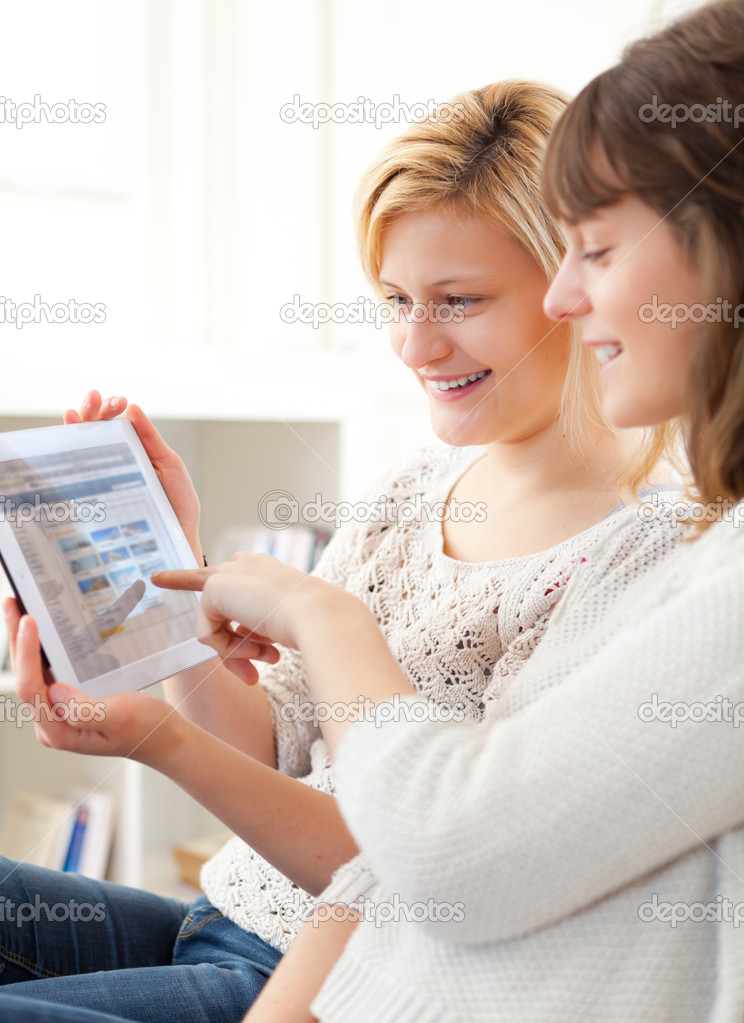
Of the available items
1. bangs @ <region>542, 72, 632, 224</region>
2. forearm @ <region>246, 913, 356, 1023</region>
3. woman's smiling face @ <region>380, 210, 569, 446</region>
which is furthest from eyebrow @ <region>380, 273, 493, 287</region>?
forearm @ <region>246, 913, 356, 1023</region>

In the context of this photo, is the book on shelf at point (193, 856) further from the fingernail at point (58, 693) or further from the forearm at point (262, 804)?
the fingernail at point (58, 693)

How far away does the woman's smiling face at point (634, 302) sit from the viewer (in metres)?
0.65

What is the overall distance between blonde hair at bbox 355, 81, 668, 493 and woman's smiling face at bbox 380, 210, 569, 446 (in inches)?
0.6

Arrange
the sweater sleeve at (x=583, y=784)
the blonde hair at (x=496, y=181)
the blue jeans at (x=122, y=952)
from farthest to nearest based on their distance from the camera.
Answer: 1. the blonde hair at (x=496, y=181)
2. the blue jeans at (x=122, y=952)
3. the sweater sleeve at (x=583, y=784)

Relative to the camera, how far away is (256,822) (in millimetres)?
815

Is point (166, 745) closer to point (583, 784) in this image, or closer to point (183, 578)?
point (183, 578)

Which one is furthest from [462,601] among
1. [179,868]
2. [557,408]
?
[179,868]

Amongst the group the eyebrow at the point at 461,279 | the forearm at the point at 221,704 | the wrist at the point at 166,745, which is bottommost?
the forearm at the point at 221,704

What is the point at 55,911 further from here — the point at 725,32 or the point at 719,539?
the point at 725,32

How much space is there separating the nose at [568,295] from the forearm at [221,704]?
1.74ft

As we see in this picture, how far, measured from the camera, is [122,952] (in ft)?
3.12

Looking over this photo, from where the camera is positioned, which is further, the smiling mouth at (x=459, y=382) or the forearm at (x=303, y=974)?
the smiling mouth at (x=459, y=382)

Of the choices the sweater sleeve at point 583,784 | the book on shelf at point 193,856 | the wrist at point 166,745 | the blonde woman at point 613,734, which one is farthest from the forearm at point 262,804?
the book on shelf at point 193,856

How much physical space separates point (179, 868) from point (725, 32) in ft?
6.29
